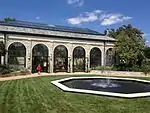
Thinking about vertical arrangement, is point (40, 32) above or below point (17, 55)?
above

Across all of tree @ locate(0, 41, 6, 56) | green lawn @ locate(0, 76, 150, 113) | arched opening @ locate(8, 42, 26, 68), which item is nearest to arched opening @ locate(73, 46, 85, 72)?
arched opening @ locate(8, 42, 26, 68)

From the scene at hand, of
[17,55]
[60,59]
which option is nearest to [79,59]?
[60,59]

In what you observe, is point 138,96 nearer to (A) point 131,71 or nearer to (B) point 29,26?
(A) point 131,71

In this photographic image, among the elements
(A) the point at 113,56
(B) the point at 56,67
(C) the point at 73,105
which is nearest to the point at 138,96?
(C) the point at 73,105

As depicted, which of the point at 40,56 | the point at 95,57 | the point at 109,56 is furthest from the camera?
the point at 109,56

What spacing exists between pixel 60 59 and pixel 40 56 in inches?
131

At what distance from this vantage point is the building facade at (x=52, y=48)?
3112 cm

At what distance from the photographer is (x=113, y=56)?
1500 inches

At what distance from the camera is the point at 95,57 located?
122ft

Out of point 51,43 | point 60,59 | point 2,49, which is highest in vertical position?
point 51,43

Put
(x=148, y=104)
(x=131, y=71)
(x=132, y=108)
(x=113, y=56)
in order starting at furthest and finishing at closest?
(x=113, y=56) → (x=131, y=71) → (x=148, y=104) → (x=132, y=108)

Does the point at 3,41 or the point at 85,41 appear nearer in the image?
the point at 3,41

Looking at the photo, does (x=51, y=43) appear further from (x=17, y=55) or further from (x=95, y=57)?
(x=95, y=57)

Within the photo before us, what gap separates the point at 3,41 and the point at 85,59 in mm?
13516
